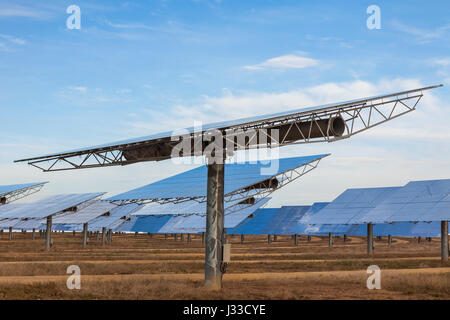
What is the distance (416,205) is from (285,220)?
102ft

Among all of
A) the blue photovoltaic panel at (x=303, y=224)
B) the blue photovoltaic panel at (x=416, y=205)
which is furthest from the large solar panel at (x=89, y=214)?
the blue photovoltaic panel at (x=416, y=205)

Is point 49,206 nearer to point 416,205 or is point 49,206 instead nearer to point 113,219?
point 113,219

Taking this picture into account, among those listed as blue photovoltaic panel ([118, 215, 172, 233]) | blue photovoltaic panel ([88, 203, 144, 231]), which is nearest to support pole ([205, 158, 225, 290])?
blue photovoltaic panel ([88, 203, 144, 231])

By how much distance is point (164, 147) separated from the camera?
901 inches

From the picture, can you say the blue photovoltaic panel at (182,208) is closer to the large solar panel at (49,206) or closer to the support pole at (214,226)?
the large solar panel at (49,206)

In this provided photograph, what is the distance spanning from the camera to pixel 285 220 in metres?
71.8

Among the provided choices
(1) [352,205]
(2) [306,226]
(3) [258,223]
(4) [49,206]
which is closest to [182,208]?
(4) [49,206]

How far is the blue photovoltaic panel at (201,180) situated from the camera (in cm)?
4076

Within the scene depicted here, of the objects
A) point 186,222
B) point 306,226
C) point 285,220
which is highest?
point 285,220

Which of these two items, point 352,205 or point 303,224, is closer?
point 352,205

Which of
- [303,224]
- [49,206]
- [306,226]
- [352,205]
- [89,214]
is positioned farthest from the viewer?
[89,214]

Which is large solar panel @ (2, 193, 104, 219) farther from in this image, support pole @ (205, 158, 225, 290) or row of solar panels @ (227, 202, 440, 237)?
support pole @ (205, 158, 225, 290)
